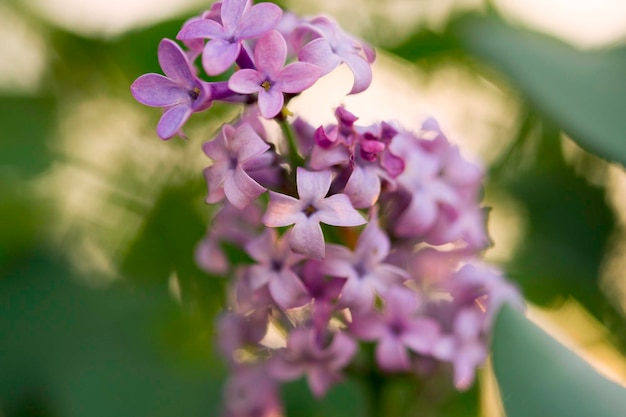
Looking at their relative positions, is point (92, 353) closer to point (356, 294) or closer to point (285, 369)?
point (285, 369)

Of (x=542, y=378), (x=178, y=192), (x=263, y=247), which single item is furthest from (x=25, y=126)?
(x=542, y=378)

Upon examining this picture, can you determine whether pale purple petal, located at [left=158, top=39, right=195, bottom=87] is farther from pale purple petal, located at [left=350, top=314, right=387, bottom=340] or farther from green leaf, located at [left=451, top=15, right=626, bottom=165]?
green leaf, located at [left=451, top=15, right=626, bottom=165]

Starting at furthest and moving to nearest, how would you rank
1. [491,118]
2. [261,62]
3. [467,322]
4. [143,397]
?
[491,118]
[143,397]
[467,322]
[261,62]

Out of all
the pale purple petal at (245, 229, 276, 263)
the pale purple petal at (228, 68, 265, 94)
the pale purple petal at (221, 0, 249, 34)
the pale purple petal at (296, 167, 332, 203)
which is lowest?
the pale purple petal at (245, 229, 276, 263)

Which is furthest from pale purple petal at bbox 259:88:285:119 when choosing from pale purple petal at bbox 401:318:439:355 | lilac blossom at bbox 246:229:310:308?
pale purple petal at bbox 401:318:439:355

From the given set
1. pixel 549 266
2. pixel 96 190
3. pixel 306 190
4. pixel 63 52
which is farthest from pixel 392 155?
pixel 63 52

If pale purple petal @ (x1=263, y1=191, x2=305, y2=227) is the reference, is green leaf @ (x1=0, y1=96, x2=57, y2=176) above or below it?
below

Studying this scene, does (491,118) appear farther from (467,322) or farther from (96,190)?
(96,190)
